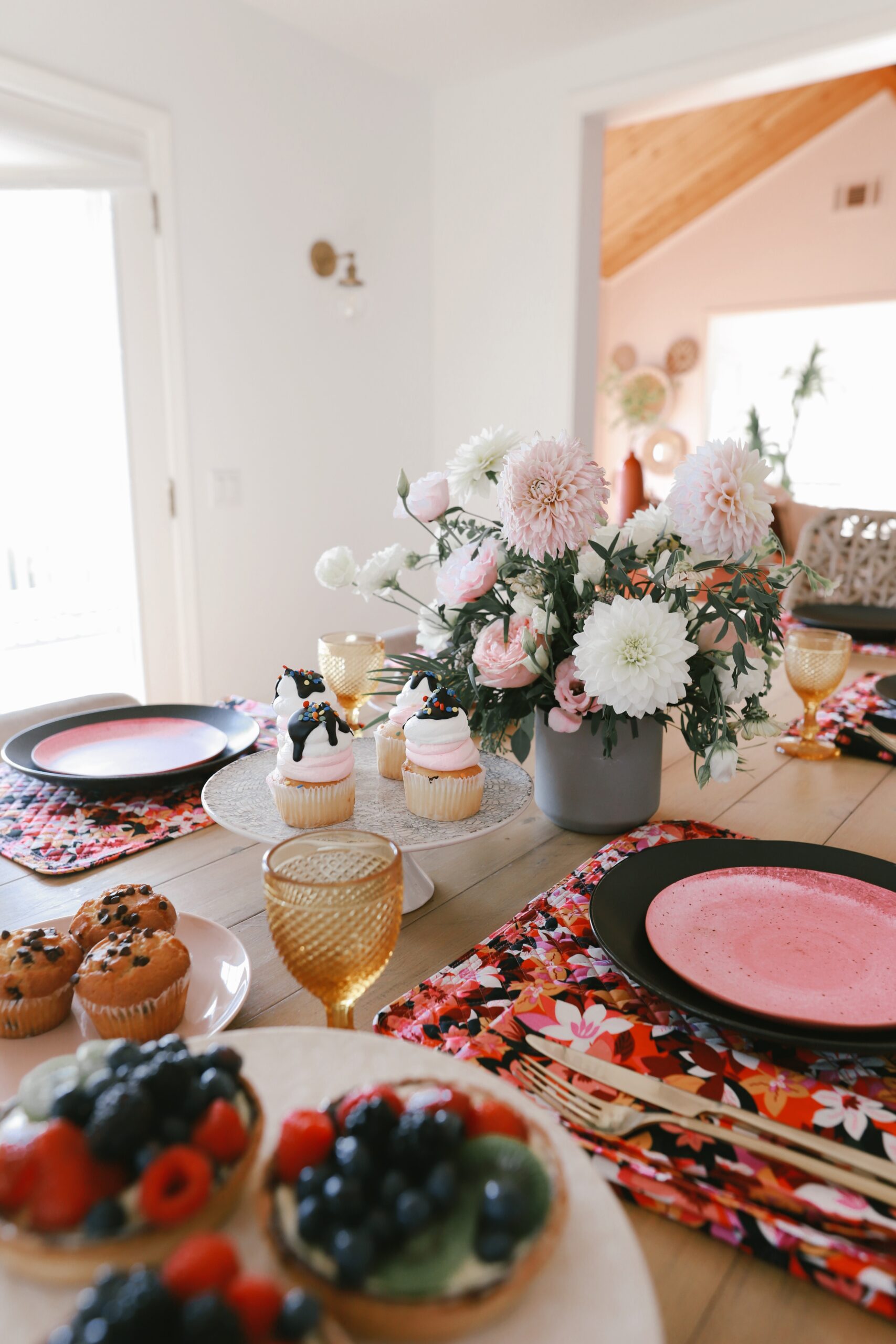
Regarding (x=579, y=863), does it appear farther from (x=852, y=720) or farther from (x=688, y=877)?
(x=852, y=720)

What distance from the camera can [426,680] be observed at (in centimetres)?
100

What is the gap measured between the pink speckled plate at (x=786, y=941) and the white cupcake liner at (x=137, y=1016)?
36 centimetres

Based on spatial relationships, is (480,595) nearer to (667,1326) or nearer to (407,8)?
(667,1326)

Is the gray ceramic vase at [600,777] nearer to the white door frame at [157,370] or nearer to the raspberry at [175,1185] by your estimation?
the raspberry at [175,1185]

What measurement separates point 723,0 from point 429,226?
1342mm

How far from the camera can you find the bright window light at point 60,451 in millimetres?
2582

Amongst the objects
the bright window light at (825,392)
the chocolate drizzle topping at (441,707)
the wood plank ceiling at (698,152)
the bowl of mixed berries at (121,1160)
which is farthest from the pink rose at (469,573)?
the bright window light at (825,392)

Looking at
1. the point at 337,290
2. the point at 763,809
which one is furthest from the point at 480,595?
the point at 337,290

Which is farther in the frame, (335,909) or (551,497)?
(551,497)

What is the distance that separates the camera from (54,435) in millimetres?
2693

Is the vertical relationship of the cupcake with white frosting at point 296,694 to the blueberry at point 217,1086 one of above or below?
above

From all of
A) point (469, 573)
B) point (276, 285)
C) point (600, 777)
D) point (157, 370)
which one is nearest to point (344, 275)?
point (276, 285)

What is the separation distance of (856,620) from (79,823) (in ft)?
5.47

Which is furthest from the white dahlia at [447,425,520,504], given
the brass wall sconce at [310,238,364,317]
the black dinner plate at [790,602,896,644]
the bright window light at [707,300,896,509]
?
the bright window light at [707,300,896,509]
